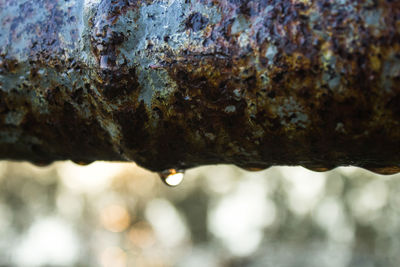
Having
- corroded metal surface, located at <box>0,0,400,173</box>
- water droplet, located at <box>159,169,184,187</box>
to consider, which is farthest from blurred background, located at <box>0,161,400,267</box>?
corroded metal surface, located at <box>0,0,400,173</box>

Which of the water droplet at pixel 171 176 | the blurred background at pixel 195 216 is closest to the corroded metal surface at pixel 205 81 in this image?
the water droplet at pixel 171 176

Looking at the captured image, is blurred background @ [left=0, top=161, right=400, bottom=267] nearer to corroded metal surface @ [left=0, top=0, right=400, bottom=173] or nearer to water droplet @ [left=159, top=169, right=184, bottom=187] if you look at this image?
water droplet @ [left=159, top=169, right=184, bottom=187]

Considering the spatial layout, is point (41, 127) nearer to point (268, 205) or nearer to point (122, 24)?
point (122, 24)

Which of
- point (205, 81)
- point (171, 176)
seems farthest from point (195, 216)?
point (205, 81)

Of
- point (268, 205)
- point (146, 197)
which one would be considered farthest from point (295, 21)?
point (146, 197)

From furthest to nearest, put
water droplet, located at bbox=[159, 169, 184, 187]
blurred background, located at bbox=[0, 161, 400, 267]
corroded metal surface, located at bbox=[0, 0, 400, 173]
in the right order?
blurred background, located at bbox=[0, 161, 400, 267] → water droplet, located at bbox=[159, 169, 184, 187] → corroded metal surface, located at bbox=[0, 0, 400, 173]

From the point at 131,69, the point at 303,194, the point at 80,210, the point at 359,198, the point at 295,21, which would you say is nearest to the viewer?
the point at 295,21

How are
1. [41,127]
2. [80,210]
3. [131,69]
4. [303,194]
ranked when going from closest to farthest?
[131,69], [41,127], [303,194], [80,210]
